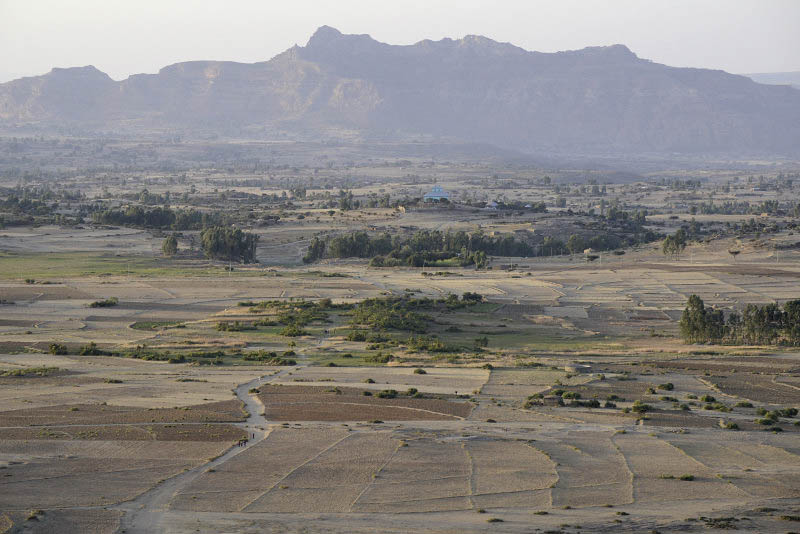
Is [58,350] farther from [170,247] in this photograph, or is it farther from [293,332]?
[170,247]

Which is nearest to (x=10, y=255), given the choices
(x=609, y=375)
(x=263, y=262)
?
(x=263, y=262)

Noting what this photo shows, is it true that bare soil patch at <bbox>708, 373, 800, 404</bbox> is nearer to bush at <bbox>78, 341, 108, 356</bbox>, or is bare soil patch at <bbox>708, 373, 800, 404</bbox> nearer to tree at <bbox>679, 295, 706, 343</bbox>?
tree at <bbox>679, 295, 706, 343</bbox>

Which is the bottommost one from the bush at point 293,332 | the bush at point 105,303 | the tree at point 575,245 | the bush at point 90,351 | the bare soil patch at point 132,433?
the bush at point 105,303

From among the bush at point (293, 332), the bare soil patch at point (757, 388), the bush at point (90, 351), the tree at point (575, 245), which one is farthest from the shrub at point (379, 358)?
the tree at point (575, 245)

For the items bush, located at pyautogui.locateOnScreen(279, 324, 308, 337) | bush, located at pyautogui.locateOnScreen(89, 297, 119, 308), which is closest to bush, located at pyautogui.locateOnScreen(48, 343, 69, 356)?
bush, located at pyautogui.locateOnScreen(279, 324, 308, 337)

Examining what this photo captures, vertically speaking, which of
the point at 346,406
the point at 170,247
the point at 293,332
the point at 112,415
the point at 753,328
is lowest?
the point at 293,332

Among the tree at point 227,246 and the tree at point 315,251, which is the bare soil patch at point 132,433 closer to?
the tree at point 227,246

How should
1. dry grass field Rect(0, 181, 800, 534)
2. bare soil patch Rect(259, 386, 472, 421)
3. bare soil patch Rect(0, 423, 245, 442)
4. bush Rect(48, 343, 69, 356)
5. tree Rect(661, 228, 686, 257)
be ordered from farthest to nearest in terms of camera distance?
1. tree Rect(661, 228, 686, 257)
2. bush Rect(48, 343, 69, 356)
3. bare soil patch Rect(259, 386, 472, 421)
4. bare soil patch Rect(0, 423, 245, 442)
5. dry grass field Rect(0, 181, 800, 534)

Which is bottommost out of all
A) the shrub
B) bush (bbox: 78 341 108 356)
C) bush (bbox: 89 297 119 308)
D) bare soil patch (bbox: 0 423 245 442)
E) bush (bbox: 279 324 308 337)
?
bush (bbox: 89 297 119 308)

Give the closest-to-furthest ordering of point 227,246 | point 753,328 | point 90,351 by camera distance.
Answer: point 90,351, point 753,328, point 227,246

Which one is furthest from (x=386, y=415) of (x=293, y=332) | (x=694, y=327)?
(x=694, y=327)

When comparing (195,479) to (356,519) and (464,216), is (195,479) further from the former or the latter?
(464,216)
